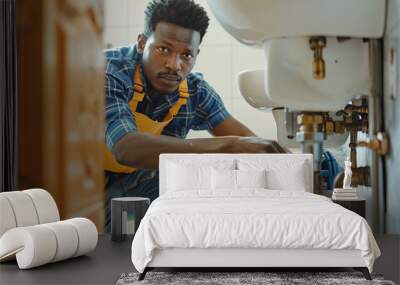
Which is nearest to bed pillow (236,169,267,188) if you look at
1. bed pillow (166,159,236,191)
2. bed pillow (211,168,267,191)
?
bed pillow (211,168,267,191)

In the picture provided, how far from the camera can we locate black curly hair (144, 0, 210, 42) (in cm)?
575

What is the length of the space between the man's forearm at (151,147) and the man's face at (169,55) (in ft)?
1.58

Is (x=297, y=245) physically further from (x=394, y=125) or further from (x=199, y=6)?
(x=199, y=6)

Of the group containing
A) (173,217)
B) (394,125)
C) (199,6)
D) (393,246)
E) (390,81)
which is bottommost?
(393,246)

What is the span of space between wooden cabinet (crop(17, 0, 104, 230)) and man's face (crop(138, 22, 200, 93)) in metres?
0.50

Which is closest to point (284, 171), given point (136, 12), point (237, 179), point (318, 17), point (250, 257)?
point (237, 179)

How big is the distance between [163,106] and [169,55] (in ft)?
1.60

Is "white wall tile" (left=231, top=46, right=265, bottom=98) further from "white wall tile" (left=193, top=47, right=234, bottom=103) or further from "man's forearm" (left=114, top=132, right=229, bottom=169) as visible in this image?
"man's forearm" (left=114, top=132, right=229, bottom=169)

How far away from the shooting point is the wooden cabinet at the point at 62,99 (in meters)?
5.75

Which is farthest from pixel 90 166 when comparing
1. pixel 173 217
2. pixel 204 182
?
pixel 173 217

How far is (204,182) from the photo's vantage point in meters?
5.31

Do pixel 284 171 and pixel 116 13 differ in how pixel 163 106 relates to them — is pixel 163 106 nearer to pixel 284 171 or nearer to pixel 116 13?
pixel 116 13

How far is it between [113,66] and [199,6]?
39.5 inches

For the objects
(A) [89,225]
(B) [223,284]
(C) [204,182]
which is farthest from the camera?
(C) [204,182]
